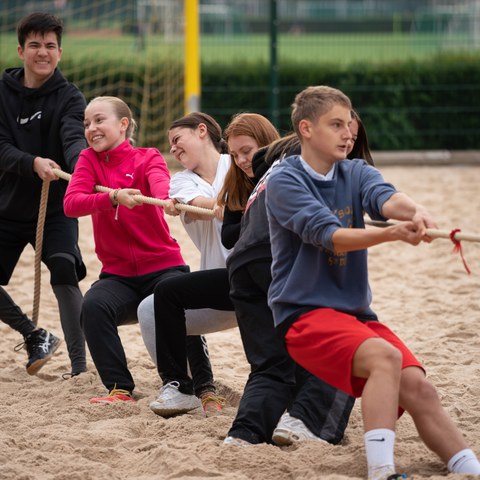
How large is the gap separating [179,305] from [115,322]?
52 cm

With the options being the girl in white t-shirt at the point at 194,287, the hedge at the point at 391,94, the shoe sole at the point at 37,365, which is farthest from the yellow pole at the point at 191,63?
the girl in white t-shirt at the point at 194,287

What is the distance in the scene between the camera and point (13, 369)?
5422 millimetres

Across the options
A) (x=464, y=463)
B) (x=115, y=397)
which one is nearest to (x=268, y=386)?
(x=464, y=463)

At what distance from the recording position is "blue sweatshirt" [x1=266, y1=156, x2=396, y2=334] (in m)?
3.41

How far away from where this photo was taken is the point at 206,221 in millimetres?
4422

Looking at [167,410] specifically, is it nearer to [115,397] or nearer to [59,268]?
[115,397]

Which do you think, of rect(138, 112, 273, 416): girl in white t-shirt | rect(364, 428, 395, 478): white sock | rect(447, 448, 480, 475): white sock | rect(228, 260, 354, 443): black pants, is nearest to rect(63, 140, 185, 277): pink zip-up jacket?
rect(138, 112, 273, 416): girl in white t-shirt

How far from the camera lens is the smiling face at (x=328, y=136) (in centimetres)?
348

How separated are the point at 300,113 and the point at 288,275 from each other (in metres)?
0.60

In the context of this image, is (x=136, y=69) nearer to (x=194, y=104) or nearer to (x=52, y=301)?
(x=194, y=104)

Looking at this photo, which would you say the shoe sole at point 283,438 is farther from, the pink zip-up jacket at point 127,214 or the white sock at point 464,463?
the pink zip-up jacket at point 127,214

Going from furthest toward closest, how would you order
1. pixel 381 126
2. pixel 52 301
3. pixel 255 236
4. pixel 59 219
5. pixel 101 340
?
pixel 381 126 → pixel 52 301 → pixel 59 219 → pixel 101 340 → pixel 255 236

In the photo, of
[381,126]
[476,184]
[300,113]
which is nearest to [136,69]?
[381,126]

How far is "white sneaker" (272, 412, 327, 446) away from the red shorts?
345mm
